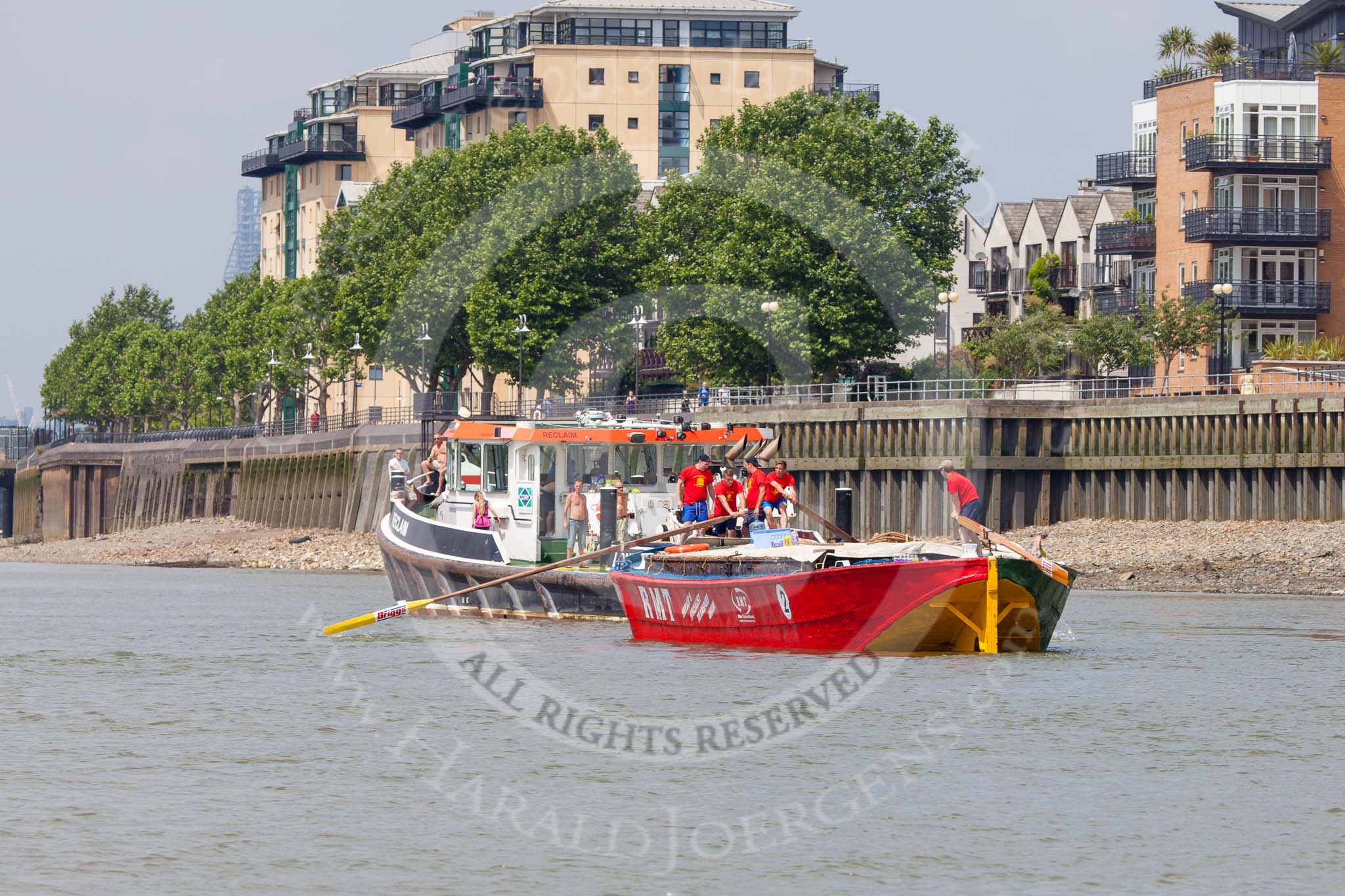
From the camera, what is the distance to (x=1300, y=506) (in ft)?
215

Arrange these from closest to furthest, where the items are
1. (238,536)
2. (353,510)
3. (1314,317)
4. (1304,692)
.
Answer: (1304,692)
(1314,317)
(353,510)
(238,536)

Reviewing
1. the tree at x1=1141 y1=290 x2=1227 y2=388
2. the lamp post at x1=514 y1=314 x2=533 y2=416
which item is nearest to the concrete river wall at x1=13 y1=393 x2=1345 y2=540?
the lamp post at x1=514 y1=314 x2=533 y2=416

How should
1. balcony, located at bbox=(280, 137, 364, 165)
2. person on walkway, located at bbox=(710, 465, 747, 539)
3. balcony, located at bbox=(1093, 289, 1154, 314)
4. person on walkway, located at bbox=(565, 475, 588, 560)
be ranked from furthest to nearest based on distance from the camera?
1. balcony, located at bbox=(280, 137, 364, 165)
2. balcony, located at bbox=(1093, 289, 1154, 314)
3. person on walkway, located at bbox=(565, 475, 588, 560)
4. person on walkway, located at bbox=(710, 465, 747, 539)

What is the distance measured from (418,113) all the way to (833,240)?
273ft

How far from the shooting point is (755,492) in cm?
3809

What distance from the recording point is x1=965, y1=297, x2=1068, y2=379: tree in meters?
98.7

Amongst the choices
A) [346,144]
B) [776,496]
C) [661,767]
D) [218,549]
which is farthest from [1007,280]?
[661,767]

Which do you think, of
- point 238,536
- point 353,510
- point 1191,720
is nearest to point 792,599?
point 1191,720

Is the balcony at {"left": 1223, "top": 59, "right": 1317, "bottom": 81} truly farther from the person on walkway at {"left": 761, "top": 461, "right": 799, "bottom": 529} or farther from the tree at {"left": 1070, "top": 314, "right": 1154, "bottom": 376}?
the person on walkway at {"left": 761, "top": 461, "right": 799, "bottom": 529}

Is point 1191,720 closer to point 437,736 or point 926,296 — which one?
point 437,736

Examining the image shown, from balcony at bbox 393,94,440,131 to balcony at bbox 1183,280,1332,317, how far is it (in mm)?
87735

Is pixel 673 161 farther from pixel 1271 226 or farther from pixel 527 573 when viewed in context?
pixel 527 573

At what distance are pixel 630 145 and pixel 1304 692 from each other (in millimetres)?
122100

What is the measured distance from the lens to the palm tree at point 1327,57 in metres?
91.2
